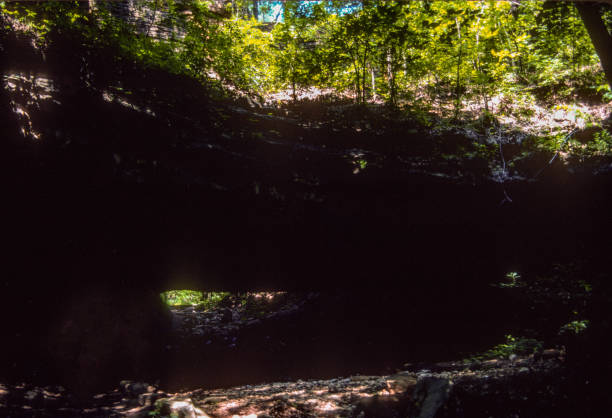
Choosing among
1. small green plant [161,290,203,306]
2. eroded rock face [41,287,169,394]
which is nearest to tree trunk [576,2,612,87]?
eroded rock face [41,287,169,394]

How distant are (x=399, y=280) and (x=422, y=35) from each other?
237 inches

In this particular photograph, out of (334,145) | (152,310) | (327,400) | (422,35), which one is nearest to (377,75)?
(422,35)

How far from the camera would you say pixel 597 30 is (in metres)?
4.16

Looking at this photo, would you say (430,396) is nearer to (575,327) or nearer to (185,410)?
(185,410)

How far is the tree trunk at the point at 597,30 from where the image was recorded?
4107 millimetres

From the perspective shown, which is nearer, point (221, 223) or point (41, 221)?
point (41, 221)

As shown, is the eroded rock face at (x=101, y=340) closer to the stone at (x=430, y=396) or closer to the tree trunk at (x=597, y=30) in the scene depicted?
the stone at (x=430, y=396)

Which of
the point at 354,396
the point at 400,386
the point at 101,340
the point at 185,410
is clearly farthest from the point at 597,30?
the point at 101,340

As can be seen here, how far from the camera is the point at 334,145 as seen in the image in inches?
272

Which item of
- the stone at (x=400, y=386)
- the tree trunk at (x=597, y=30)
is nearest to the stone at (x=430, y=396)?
the stone at (x=400, y=386)

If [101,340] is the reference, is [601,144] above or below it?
→ above

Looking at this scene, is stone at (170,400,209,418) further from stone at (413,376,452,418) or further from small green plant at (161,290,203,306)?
small green plant at (161,290,203,306)

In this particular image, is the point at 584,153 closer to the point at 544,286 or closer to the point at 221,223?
the point at 544,286

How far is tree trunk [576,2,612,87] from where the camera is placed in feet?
13.5
